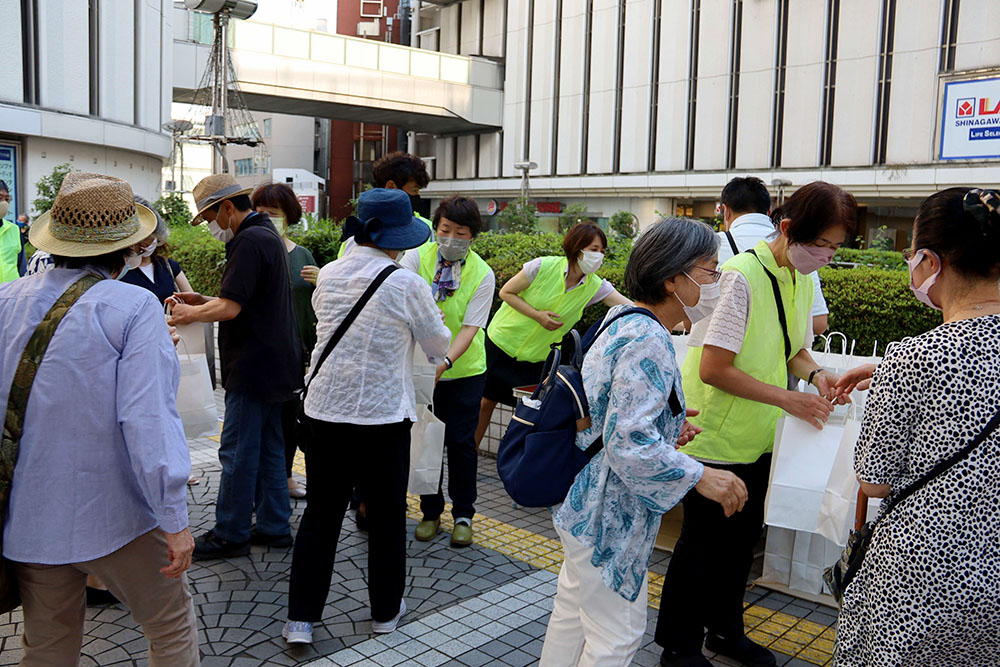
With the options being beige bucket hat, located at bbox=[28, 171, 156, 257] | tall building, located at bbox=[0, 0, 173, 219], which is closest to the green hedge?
beige bucket hat, located at bbox=[28, 171, 156, 257]

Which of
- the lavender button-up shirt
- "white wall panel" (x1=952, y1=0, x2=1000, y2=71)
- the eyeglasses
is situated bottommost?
the lavender button-up shirt

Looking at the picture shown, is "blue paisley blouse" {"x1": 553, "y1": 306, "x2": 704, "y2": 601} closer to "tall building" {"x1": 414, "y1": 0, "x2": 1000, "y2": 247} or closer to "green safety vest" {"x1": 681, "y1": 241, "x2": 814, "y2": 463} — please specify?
"green safety vest" {"x1": 681, "y1": 241, "x2": 814, "y2": 463}

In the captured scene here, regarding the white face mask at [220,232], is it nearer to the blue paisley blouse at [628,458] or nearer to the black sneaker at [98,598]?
the black sneaker at [98,598]

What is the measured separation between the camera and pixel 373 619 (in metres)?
3.78

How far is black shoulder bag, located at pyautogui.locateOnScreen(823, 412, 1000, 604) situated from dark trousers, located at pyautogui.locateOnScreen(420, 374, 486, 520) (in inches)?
109

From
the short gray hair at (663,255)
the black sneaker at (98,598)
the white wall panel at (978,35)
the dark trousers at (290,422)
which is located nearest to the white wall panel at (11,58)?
the dark trousers at (290,422)

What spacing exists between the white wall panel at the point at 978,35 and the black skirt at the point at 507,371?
27.5 meters

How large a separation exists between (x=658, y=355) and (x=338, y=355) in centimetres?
154

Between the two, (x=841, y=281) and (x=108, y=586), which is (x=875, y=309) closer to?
(x=841, y=281)

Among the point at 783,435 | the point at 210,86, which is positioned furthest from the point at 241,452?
the point at 210,86

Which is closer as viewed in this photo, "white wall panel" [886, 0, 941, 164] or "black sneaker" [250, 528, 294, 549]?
"black sneaker" [250, 528, 294, 549]

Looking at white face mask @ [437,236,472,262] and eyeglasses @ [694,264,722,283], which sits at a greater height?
white face mask @ [437,236,472,262]

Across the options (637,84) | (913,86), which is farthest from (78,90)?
(913,86)

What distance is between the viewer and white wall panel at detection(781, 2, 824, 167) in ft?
103
